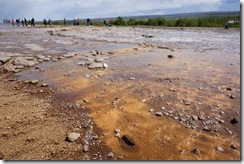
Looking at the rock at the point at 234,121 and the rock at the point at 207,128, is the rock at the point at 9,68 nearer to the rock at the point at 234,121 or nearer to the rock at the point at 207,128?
the rock at the point at 207,128

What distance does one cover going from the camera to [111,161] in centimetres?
293

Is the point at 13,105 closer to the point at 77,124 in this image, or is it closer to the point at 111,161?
the point at 77,124

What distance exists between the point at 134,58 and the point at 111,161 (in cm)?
765

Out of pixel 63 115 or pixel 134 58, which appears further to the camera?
pixel 134 58

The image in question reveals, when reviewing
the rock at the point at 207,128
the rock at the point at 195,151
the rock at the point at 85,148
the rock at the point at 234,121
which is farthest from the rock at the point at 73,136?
the rock at the point at 234,121

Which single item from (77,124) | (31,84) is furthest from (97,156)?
(31,84)

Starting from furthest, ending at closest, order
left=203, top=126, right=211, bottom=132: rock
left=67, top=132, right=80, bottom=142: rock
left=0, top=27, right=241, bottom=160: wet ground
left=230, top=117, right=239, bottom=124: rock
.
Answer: left=230, top=117, right=239, bottom=124: rock < left=203, top=126, right=211, bottom=132: rock < left=67, top=132, right=80, bottom=142: rock < left=0, top=27, right=241, bottom=160: wet ground

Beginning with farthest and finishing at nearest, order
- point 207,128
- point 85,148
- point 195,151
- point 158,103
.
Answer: point 158,103, point 207,128, point 85,148, point 195,151

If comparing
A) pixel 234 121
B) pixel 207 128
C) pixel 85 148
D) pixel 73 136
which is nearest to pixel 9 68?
pixel 73 136

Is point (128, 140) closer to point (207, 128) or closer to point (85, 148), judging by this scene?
point (85, 148)

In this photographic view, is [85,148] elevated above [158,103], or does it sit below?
below

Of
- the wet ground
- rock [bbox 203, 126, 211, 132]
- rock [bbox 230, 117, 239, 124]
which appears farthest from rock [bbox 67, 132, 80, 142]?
rock [bbox 230, 117, 239, 124]

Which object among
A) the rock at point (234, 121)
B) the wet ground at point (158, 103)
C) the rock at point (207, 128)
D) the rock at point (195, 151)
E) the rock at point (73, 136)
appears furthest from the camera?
A: the rock at point (234, 121)

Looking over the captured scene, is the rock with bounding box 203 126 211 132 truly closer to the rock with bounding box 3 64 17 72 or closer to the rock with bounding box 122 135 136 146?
the rock with bounding box 122 135 136 146
